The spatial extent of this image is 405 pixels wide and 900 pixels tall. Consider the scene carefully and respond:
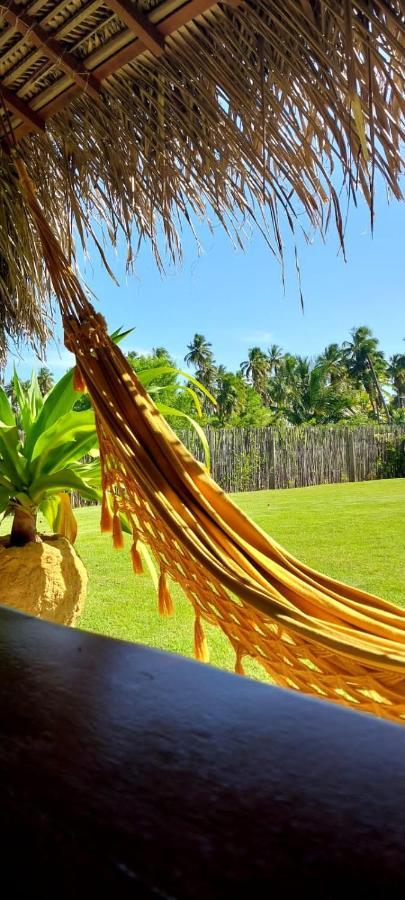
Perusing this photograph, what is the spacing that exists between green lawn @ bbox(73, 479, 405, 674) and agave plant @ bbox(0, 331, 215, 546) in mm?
1075

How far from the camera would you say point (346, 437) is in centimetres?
874

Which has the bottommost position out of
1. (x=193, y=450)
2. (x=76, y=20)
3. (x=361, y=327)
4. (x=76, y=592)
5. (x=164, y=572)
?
(x=76, y=592)

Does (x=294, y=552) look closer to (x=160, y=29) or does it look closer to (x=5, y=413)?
(x=5, y=413)

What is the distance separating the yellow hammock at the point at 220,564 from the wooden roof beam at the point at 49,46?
0.30 m

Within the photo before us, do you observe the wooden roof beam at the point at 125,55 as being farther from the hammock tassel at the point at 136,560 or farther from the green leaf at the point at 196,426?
the hammock tassel at the point at 136,560

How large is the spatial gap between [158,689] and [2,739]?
55 millimetres

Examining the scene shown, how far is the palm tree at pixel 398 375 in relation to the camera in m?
27.1

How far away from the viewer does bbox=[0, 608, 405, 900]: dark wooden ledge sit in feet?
0.44

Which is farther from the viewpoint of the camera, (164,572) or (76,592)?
(76,592)

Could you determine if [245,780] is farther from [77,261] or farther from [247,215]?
[77,261]

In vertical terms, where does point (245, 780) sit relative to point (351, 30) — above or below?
below

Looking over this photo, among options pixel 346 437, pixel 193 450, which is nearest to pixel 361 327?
pixel 346 437

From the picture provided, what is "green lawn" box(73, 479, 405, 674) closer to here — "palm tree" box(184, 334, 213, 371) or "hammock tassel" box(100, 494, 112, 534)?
"hammock tassel" box(100, 494, 112, 534)

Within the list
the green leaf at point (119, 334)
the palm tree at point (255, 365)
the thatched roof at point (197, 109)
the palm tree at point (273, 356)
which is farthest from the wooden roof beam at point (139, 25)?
the palm tree at point (273, 356)
